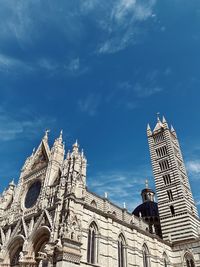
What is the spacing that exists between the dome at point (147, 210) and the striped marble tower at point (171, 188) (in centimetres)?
773

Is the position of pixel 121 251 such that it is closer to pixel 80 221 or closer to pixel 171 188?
pixel 80 221

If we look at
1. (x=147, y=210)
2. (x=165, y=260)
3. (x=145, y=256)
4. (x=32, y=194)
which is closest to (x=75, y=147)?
(x=32, y=194)

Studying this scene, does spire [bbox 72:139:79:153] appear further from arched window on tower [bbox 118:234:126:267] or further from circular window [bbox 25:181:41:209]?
arched window on tower [bbox 118:234:126:267]

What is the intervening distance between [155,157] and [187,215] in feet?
31.4

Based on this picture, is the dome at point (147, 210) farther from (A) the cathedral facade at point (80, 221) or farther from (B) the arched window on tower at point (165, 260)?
(B) the arched window on tower at point (165, 260)

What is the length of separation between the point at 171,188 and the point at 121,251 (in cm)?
1333

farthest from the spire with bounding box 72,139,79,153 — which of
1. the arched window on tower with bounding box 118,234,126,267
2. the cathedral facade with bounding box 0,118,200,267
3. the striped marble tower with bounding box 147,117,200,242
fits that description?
the striped marble tower with bounding box 147,117,200,242

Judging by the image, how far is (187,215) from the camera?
3095 cm

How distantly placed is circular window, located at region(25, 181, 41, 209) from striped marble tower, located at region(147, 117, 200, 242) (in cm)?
1634

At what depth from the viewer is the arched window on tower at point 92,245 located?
20.0 meters

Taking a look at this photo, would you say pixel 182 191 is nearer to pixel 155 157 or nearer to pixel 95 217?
pixel 155 157

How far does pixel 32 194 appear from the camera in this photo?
1095 inches

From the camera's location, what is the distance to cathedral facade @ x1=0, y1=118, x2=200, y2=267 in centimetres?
1981

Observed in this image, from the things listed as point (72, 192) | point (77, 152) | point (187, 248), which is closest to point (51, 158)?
point (77, 152)
